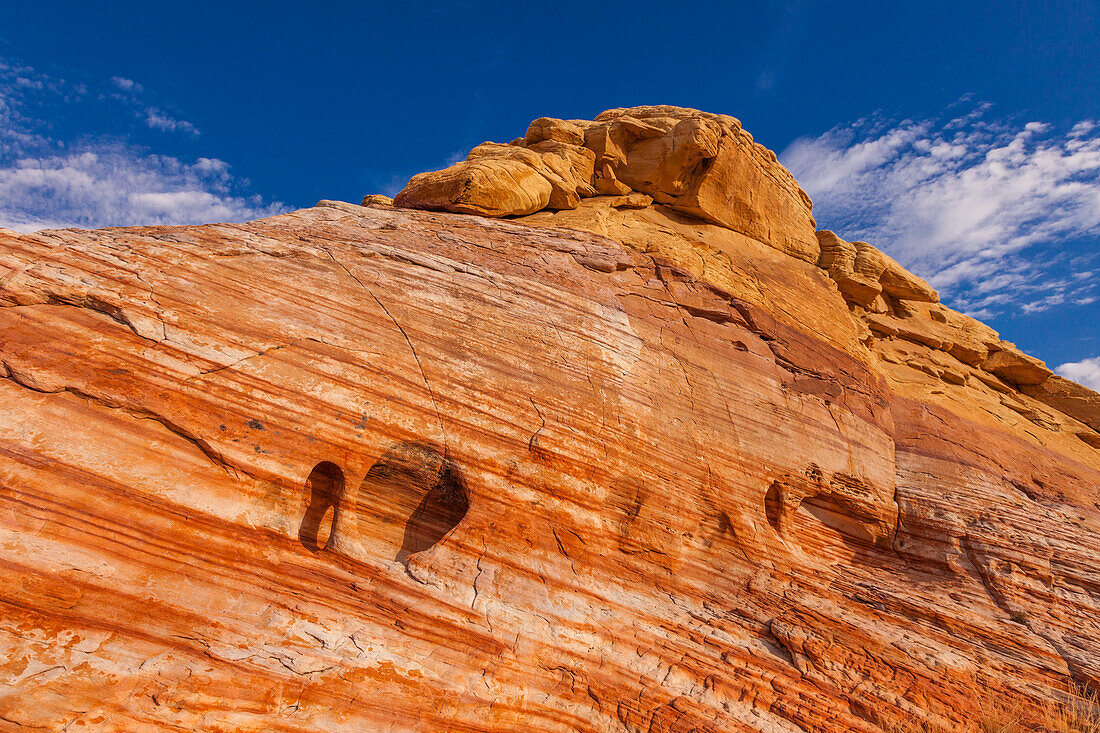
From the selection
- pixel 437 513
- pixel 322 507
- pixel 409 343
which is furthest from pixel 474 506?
pixel 409 343

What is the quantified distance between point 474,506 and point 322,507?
1970 mm

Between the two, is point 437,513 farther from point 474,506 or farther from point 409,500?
point 474,506

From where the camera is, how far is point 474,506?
7.19 m

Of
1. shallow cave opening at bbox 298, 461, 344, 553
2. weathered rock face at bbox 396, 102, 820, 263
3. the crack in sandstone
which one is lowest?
shallow cave opening at bbox 298, 461, 344, 553

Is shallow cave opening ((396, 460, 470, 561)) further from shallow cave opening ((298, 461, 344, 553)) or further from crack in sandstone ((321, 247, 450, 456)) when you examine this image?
shallow cave opening ((298, 461, 344, 553))

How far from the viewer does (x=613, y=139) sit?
16.0 metres

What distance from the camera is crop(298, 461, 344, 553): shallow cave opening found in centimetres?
660

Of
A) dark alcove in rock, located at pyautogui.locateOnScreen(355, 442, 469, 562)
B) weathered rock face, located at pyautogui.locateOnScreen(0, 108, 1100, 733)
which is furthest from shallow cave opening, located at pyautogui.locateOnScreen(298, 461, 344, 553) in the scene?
dark alcove in rock, located at pyautogui.locateOnScreen(355, 442, 469, 562)

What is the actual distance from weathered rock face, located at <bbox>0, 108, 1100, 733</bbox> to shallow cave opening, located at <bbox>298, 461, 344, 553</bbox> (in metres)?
0.04

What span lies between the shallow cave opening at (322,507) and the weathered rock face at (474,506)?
4 cm

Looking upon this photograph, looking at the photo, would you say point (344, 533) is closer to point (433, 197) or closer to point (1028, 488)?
point (433, 197)

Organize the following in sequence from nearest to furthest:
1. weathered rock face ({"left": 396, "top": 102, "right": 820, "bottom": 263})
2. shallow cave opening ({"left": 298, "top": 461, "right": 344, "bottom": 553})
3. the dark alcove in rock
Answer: shallow cave opening ({"left": 298, "top": 461, "right": 344, "bottom": 553}) < the dark alcove in rock < weathered rock face ({"left": 396, "top": 102, "right": 820, "bottom": 263})

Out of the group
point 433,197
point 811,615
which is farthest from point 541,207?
point 811,615

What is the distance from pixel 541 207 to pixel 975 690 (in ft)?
41.5
